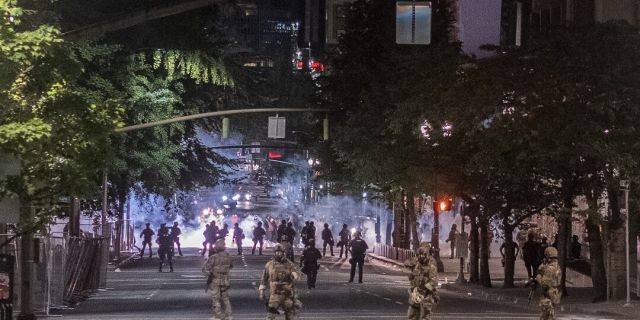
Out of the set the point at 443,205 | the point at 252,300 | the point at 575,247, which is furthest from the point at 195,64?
the point at 575,247

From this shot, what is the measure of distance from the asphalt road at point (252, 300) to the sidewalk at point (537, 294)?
0.82 metres

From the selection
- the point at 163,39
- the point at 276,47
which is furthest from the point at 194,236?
the point at 163,39

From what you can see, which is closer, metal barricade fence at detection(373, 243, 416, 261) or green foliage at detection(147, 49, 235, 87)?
green foliage at detection(147, 49, 235, 87)

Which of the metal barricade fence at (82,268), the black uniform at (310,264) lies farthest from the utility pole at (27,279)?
the black uniform at (310,264)

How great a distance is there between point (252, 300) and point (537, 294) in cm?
892

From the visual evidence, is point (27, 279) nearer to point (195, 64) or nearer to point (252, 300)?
point (252, 300)

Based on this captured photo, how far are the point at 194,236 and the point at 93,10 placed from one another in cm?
6392

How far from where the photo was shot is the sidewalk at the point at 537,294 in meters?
29.2

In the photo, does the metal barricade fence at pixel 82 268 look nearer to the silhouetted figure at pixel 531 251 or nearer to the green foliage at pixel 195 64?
the green foliage at pixel 195 64

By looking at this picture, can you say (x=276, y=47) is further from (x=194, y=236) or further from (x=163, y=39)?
(x=163, y=39)

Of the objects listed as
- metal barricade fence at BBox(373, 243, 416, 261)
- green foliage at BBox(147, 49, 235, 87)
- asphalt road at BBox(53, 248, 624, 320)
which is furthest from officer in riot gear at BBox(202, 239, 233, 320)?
metal barricade fence at BBox(373, 243, 416, 261)

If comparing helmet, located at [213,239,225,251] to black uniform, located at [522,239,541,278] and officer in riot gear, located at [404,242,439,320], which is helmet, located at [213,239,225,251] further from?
black uniform, located at [522,239,541,278]

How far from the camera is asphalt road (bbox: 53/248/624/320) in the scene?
1067 inches

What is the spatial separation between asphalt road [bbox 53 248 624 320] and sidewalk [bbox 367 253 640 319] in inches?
32.2
